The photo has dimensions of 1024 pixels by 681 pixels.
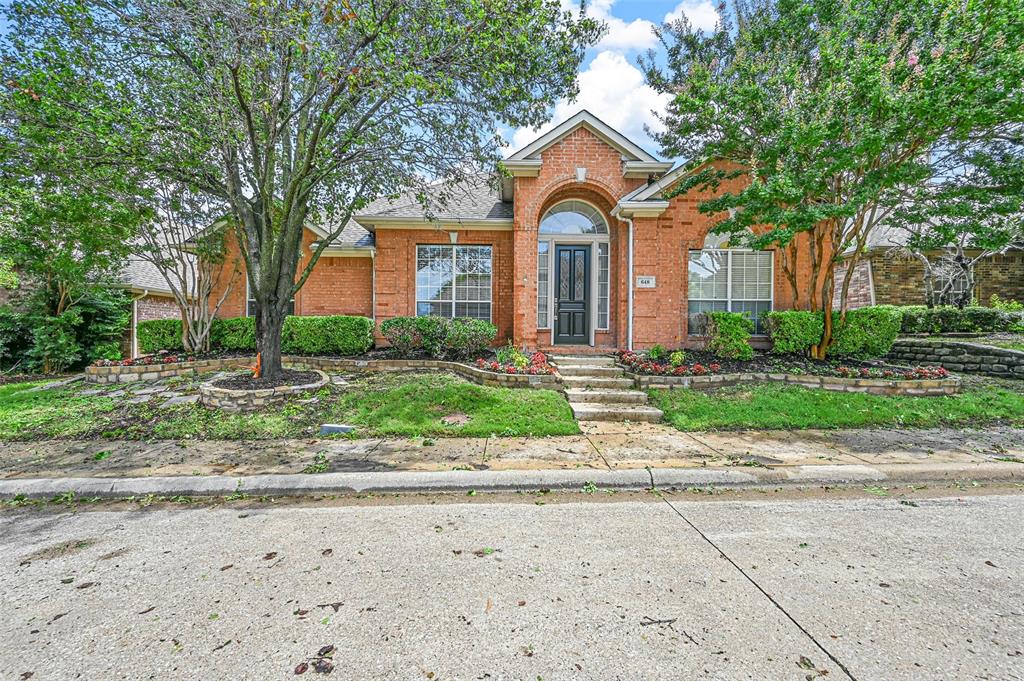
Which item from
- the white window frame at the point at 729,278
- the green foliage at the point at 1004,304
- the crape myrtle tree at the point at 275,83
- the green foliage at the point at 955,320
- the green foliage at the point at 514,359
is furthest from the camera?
the green foliage at the point at 1004,304

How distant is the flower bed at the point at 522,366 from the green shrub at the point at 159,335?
27.1 ft

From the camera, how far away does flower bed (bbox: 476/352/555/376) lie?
7.75 metres

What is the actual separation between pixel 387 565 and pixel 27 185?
10.8 metres

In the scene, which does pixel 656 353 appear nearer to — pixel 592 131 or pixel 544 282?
pixel 544 282

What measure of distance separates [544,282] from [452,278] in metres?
2.61

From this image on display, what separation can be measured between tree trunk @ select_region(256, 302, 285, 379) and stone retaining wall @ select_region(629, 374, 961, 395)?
6712 mm

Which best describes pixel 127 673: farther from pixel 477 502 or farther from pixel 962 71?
pixel 962 71

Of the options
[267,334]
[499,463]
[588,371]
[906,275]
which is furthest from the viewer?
[906,275]

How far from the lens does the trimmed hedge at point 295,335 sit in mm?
10117

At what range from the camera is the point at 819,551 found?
9.43ft

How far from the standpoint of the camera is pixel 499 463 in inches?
175

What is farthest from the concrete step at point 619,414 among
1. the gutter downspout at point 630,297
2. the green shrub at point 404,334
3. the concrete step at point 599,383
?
the green shrub at point 404,334

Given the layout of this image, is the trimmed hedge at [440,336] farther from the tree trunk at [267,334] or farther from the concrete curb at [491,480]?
the concrete curb at [491,480]

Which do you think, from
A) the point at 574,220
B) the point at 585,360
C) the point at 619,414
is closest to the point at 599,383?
the point at 585,360
